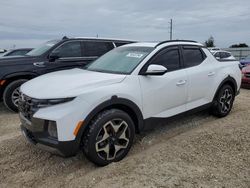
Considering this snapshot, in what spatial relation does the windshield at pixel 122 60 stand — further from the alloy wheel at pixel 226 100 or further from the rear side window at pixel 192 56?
the alloy wheel at pixel 226 100

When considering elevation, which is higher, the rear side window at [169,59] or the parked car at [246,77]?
the rear side window at [169,59]

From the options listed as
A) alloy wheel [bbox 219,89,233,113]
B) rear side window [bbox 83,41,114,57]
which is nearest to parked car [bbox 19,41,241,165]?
alloy wheel [bbox 219,89,233,113]

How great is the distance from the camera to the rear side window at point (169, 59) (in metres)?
4.07

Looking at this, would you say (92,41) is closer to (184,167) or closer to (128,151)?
(128,151)

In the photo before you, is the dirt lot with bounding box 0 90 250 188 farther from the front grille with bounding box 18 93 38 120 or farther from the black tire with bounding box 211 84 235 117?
the front grille with bounding box 18 93 38 120

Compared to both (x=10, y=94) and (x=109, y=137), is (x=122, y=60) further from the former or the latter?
(x=10, y=94)

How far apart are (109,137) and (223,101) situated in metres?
3.10

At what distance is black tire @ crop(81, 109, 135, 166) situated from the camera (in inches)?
123

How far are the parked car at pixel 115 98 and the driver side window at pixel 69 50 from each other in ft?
7.62

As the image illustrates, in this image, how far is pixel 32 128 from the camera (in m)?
3.14

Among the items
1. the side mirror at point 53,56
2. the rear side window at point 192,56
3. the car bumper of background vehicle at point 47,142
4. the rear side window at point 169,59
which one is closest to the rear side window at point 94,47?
the side mirror at point 53,56

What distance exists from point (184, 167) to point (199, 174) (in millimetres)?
232

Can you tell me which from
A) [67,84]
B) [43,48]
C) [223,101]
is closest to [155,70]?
[67,84]

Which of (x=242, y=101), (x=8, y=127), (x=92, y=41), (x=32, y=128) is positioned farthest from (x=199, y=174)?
(x=92, y=41)
